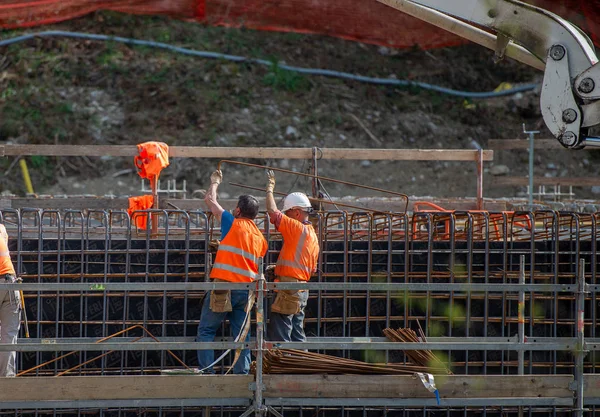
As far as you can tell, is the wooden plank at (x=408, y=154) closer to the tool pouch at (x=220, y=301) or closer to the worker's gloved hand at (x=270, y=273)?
the worker's gloved hand at (x=270, y=273)

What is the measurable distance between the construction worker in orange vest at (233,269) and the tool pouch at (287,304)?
30 cm

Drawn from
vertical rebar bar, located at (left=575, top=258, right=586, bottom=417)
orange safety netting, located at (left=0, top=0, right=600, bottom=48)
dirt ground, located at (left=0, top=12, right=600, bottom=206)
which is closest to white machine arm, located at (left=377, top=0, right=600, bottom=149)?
vertical rebar bar, located at (left=575, top=258, right=586, bottom=417)

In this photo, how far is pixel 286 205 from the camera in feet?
27.0

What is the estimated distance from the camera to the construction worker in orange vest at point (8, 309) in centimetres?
757

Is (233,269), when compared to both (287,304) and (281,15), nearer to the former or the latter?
(287,304)

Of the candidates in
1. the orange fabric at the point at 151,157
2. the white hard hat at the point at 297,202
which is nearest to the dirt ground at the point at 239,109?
the orange fabric at the point at 151,157

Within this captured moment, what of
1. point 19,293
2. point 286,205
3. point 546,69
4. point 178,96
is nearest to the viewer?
point 546,69

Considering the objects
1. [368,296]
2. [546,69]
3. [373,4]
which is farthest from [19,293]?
[373,4]

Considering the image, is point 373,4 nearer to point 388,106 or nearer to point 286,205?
point 388,106

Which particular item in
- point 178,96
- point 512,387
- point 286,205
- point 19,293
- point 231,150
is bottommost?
point 512,387

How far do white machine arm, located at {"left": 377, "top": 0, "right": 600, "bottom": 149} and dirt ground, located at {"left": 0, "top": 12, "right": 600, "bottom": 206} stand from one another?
12.4 meters

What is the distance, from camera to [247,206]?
790 centimetres

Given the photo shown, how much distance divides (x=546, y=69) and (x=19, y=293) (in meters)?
4.75

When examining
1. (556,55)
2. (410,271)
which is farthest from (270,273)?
(556,55)
